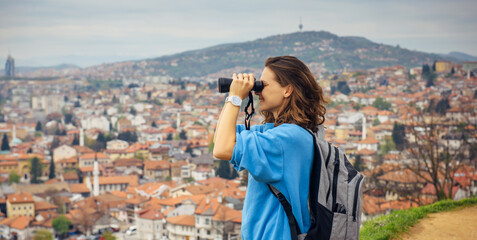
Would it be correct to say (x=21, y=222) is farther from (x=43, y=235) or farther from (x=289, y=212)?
(x=289, y=212)

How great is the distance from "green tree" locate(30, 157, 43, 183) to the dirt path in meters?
33.4

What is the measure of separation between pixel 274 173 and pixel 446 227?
2306mm

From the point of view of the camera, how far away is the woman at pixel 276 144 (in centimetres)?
102

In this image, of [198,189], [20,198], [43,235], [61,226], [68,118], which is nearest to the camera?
[43,235]

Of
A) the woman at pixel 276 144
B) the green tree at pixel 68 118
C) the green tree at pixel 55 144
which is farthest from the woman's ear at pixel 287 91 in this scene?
the green tree at pixel 68 118

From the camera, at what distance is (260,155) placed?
100cm

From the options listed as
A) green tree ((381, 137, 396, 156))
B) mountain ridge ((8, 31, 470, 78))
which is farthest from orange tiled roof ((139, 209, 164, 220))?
mountain ridge ((8, 31, 470, 78))

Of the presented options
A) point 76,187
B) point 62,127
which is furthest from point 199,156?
point 62,127

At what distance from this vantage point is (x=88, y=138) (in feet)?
152

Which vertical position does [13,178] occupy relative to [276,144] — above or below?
below

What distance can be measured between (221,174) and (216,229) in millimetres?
12985

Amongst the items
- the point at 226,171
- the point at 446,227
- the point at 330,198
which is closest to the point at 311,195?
the point at 330,198

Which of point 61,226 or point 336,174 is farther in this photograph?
point 61,226

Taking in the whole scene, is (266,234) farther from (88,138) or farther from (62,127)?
(62,127)
